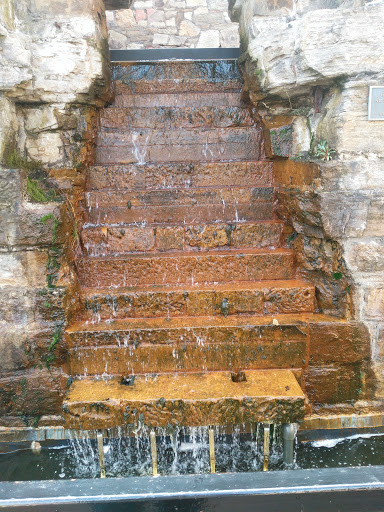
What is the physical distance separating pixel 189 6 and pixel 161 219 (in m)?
7.34

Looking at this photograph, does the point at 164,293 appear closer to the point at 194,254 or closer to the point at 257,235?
the point at 194,254

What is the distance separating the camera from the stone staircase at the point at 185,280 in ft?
10.3

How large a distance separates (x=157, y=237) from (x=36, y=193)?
3.77ft

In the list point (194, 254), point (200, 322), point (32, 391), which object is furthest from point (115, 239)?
point (32, 391)

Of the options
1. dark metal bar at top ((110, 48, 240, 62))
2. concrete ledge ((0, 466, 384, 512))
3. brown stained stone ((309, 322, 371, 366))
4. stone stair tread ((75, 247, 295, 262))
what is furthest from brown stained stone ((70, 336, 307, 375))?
dark metal bar at top ((110, 48, 240, 62))

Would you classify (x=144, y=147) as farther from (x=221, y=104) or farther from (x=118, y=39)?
A: (x=118, y=39)

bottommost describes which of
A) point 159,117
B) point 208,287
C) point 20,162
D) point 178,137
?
point 208,287

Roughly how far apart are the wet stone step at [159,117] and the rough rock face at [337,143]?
0.97 metres

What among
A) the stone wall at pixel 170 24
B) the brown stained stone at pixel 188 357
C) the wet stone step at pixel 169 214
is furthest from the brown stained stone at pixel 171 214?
the stone wall at pixel 170 24

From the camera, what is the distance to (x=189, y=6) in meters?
9.59

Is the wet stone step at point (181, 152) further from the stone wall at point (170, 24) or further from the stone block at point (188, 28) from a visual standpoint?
the stone block at point (188, 28)

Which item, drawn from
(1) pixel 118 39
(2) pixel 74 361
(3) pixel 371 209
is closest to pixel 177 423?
(2) pixel 74 361

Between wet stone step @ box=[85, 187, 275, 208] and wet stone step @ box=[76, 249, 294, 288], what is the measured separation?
0.62 meters

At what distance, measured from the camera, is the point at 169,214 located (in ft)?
14.2
